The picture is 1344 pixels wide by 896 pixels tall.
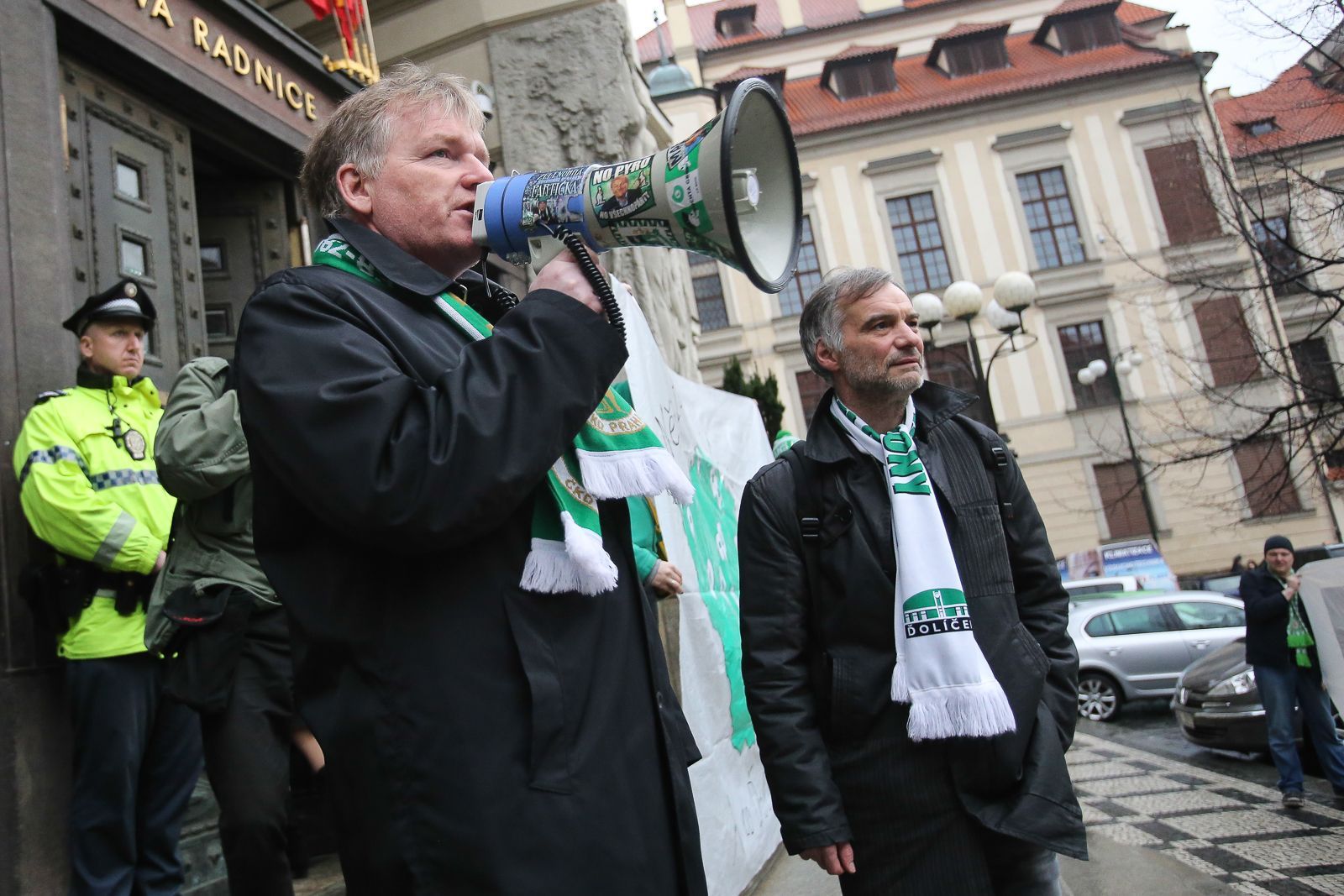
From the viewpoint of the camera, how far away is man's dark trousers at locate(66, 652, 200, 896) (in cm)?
298

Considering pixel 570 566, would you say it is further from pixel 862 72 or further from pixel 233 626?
pixel 862 72

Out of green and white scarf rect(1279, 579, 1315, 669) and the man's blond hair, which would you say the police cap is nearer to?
the man's blond hair

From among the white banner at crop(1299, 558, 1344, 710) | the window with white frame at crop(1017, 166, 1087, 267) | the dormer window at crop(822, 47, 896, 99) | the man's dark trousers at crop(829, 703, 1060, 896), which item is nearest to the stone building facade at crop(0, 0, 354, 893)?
the man's dark trousers at crop(829, 703, 1060, 896)

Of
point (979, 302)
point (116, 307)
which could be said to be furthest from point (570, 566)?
point (979, 302)

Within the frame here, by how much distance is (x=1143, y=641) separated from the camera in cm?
1251

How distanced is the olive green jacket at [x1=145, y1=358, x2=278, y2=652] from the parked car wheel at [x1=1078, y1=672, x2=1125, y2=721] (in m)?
11.4

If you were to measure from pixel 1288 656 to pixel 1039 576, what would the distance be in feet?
21.4

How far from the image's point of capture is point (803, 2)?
38250 mm

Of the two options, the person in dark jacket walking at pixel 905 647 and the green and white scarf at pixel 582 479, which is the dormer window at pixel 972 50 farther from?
the green and white scarf at pixel 582 479

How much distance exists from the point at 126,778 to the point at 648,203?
8.56 feet

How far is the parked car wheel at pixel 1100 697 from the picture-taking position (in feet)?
40.1

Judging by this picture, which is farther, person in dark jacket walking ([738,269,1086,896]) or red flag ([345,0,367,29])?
red flag ([345,0,367,29])

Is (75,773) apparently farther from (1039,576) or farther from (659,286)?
(659,286)

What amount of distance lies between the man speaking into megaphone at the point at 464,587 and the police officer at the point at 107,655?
6.69 feet
